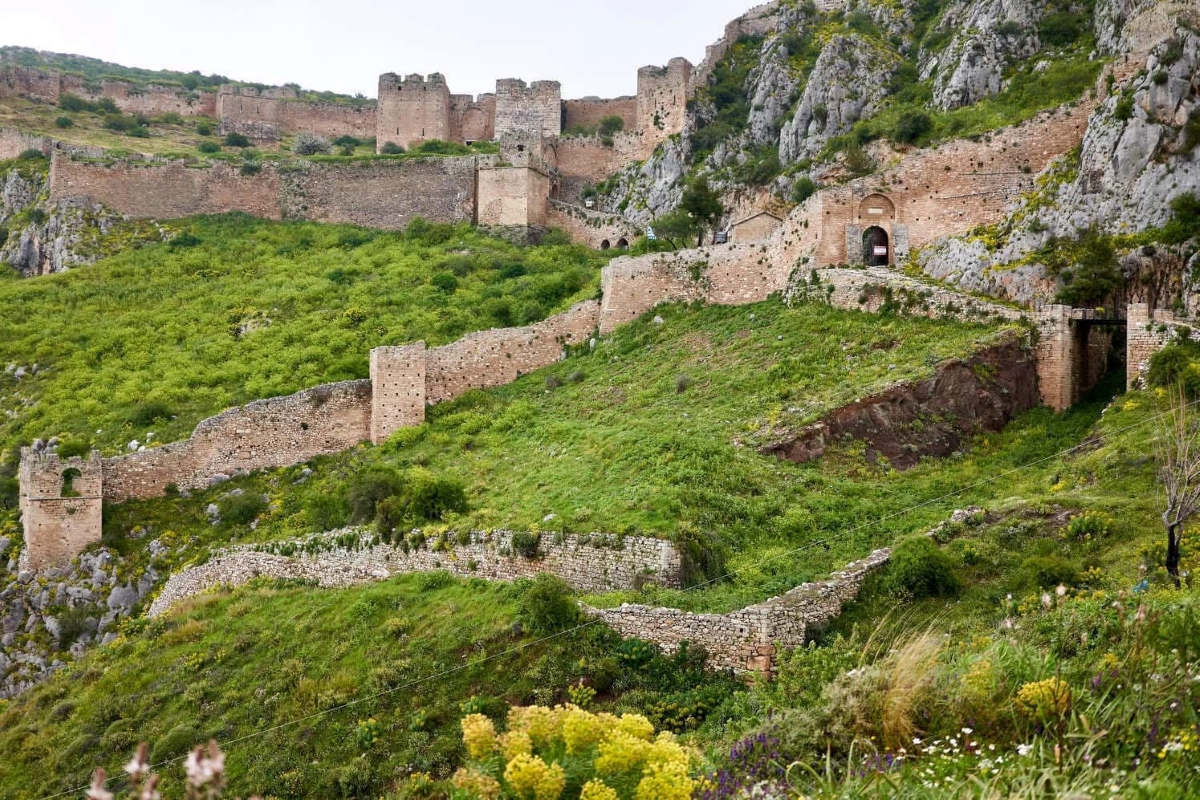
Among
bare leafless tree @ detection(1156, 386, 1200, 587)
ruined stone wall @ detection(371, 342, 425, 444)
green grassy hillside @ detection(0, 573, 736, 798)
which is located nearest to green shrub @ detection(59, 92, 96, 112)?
ruined stone wall @ detection(371, 342, 425, 444)

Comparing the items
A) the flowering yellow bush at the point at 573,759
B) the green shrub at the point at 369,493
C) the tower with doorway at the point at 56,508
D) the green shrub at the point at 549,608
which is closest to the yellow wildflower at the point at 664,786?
the flowering yellow bush at the point at 573,759

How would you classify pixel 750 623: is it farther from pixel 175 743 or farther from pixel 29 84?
pixel 29 84

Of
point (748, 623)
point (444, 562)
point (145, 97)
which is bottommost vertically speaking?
point (444, 562)

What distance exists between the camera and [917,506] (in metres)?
18.7

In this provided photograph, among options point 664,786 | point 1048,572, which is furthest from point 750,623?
point 664,786

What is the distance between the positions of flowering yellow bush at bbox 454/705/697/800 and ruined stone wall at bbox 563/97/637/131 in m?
50.5

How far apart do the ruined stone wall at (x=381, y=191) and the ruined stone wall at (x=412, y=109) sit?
8.92m

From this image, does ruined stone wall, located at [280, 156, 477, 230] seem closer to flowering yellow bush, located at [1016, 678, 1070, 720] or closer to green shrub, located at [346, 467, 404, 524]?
green shrub, located at [346, 467, 404, 524]

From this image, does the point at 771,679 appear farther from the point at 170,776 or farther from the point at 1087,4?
the point at 1087,4

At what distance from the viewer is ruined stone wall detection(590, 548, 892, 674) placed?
1445 centimetres

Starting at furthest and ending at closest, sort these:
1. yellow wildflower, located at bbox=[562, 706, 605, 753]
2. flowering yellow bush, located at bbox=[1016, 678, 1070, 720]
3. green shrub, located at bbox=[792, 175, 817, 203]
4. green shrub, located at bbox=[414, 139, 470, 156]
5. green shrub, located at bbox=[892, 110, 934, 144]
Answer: green shrub, located at bbox=[414, 139, 470, 156]
green shrub, located at bbox=[792, 175, 817, 203]
green shrub, located at bbox=[892, 110, 934, 144]
flowering yellow bush, located at bbox=[1016, 678, 1070, 720]
yellow wildflower, located at bbox=[562, 706, 605, 753]

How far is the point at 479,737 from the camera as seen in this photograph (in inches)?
337

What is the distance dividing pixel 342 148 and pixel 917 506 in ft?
159

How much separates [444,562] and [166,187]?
34.9 m
